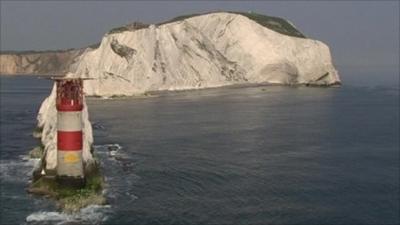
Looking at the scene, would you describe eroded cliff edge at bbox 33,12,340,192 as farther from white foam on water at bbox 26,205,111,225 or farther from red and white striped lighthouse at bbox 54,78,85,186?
white foam on water at bbox 26,205,111,225

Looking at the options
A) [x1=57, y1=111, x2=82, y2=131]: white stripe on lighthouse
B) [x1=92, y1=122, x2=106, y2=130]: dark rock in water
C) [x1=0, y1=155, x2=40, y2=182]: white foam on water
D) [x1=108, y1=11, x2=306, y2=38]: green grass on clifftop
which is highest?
[x1=108, y1=11, x2=306, y2=38]: green grass on clifftop

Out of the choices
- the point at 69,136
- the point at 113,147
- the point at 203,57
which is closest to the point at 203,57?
the point at 203,57

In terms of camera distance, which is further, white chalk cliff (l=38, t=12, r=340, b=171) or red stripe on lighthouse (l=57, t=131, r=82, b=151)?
white chalk cliff (l=38, t=12, r=340, b=171)

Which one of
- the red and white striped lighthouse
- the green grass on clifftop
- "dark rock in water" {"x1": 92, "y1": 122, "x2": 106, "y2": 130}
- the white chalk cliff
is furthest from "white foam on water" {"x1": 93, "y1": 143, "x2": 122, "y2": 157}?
the green grass on clifftop

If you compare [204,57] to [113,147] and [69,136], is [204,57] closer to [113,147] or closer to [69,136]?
[113,147]

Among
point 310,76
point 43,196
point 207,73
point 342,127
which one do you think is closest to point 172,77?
point 207,73

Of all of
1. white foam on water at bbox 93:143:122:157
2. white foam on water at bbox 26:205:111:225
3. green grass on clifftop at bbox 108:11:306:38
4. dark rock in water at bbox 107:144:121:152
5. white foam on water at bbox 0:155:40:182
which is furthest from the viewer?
green grass on clifftop at bbox 108:11:306:38

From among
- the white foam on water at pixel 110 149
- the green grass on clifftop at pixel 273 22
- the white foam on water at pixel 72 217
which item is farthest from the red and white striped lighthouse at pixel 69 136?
the green grass on clifftop at pixel 273 22
